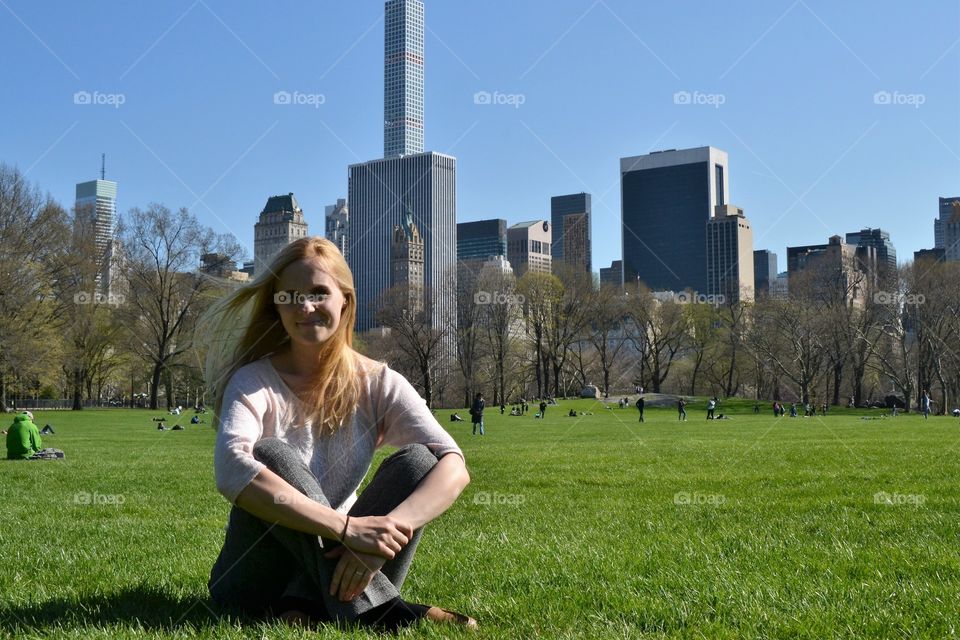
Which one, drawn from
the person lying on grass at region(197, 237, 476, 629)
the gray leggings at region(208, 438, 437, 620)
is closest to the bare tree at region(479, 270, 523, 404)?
the person lying on grass at region(197, 237, 476, 629)

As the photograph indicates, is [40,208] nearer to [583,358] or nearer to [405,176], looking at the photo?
[583,358]

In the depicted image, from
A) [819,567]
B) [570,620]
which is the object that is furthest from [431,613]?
[819,567]

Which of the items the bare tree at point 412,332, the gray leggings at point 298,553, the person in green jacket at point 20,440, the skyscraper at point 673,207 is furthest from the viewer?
the skyscraper at point 673,207

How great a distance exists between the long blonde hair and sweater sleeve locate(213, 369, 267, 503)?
0.57ft

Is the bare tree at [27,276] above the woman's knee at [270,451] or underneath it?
above

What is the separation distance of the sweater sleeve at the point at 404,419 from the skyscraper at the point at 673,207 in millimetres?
174260

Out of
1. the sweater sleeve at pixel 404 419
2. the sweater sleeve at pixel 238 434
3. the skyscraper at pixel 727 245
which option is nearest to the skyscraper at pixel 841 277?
the sweater sleeve at pixel 404 419

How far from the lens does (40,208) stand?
4562 cm

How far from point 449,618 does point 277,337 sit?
1.43 meters

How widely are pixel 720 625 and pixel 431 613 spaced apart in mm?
1162

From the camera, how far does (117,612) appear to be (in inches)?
154

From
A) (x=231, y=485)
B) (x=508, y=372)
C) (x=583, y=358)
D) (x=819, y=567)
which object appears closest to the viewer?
(x=231, y=485)

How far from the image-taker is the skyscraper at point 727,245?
537 feet
